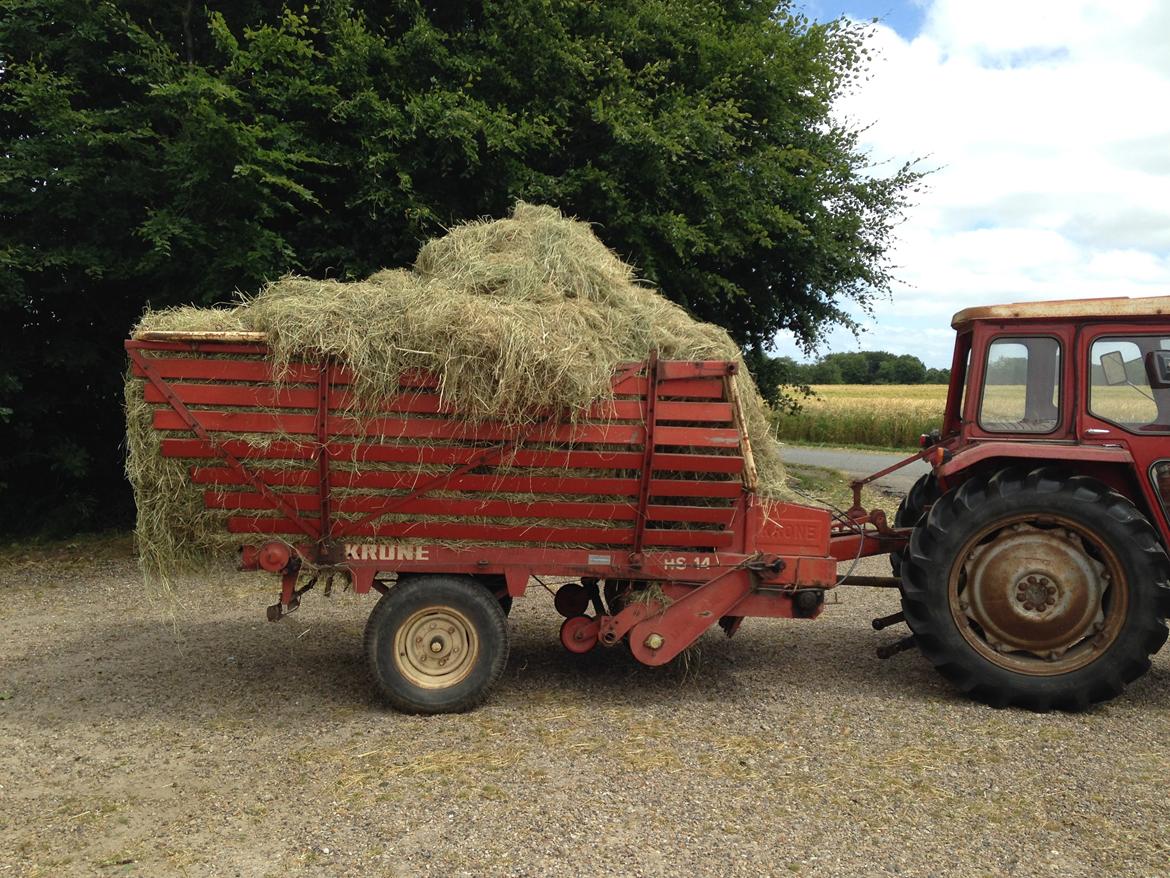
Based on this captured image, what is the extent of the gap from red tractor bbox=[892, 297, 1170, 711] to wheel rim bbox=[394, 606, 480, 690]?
259 centimetres

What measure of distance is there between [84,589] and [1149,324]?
9.14 meters

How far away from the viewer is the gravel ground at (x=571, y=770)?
369cm

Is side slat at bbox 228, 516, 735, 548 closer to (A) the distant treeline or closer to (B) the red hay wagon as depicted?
(B) the red hay wagon

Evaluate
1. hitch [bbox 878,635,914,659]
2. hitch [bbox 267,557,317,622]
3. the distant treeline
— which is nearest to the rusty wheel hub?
hitch [bbox 878,635,914,659]

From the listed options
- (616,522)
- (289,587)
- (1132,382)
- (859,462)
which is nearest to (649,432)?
(616,522)

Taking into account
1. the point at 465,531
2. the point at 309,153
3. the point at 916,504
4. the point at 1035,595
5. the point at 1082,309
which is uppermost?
the point at 309,153

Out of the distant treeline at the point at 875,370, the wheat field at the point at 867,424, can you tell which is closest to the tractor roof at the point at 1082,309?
the wheat field at the point at 867,424

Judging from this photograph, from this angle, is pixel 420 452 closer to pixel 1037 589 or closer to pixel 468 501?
pixel 468 501

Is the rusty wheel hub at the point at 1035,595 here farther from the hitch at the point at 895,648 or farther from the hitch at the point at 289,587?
the hitch at the point at 289,587

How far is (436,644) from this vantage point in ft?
17.4

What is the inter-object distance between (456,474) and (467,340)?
2.38 feet

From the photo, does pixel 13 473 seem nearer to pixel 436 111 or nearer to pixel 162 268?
pixel 162 268

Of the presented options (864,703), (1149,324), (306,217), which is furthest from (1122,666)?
(306,217)

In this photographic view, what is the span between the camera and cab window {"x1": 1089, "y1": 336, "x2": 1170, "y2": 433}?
215 inches
